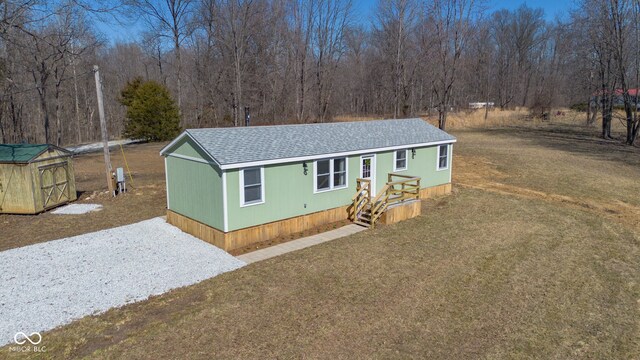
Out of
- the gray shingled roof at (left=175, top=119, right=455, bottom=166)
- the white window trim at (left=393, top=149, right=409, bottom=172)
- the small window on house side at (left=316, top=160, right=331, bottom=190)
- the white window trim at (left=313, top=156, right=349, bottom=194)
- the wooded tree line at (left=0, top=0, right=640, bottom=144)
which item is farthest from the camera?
the wooded tree line at (left=0, top=0, right=640, bottom=144)

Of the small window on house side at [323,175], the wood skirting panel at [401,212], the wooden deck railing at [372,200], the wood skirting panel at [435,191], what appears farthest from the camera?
the wood skirting panel at [435,191]

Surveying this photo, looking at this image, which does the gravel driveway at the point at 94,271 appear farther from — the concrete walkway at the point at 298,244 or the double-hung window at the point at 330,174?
the double-hung window at the point at 330,174

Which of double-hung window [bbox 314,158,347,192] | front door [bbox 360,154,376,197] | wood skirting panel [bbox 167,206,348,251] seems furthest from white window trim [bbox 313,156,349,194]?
front door [bbox 360,154,376,197]

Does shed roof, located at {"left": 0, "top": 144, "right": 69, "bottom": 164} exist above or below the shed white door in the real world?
above

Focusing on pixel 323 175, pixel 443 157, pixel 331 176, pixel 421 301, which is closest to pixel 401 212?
pixel 331 176

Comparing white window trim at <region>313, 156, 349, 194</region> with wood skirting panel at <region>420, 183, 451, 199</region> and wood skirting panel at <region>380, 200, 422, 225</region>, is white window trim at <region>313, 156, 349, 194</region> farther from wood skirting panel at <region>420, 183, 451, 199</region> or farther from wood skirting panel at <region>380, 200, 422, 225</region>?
wood skirting panel at <region>420, 183, 451, 199</region>

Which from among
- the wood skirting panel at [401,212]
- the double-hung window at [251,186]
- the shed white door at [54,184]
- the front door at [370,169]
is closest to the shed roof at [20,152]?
the shed white door at [54,184]
